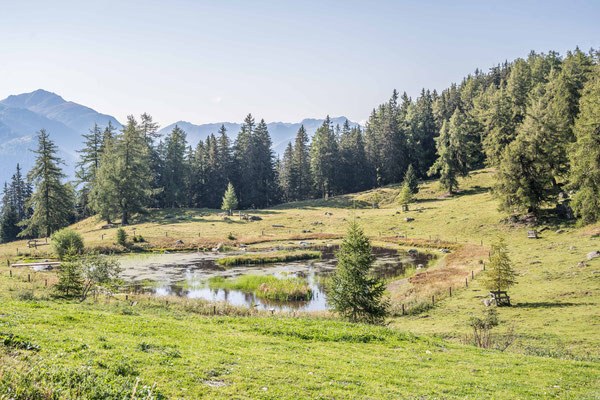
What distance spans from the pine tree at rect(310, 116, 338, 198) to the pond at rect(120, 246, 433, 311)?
56590mm

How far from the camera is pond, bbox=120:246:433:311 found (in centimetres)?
3816

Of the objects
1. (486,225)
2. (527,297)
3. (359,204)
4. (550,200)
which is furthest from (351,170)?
(527,297)

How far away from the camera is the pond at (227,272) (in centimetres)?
3816

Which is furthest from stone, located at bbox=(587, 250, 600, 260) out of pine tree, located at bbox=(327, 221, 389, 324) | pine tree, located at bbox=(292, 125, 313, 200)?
pine tree, located at bbox=(292, 125, 313, 200)

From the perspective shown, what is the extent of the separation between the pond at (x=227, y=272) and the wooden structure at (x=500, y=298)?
1441cm

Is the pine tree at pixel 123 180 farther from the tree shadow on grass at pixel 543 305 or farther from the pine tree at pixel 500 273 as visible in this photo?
Answer: the tree shadow on grass at pixel 543 305

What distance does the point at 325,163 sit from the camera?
121188mm

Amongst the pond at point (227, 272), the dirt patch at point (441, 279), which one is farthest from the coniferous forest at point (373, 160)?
the pond at point (227, 272)

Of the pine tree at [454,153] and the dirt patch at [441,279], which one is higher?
the pine tree at [454,153]

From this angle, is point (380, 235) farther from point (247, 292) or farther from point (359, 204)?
point (247, 292)

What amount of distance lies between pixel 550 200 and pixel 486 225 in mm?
10989

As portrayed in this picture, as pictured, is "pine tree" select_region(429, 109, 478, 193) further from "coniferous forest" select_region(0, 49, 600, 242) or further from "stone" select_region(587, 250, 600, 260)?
"stone" select_region(587, 250, 600, 260)

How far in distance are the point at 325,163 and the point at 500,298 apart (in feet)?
308

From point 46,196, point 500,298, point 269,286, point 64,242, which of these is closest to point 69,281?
point 269,286
